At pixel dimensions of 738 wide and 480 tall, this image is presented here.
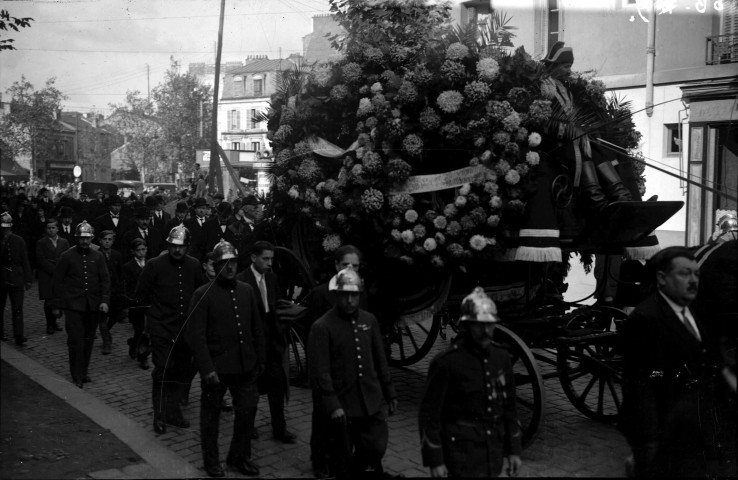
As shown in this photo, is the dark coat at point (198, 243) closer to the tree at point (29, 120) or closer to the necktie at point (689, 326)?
the tree at point (29, 120)

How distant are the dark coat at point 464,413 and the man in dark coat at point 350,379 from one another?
0.97 meters

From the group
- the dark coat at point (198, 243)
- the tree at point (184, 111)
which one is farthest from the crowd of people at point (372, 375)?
the tree at point (184, 111)

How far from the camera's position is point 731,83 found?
13.7 metres

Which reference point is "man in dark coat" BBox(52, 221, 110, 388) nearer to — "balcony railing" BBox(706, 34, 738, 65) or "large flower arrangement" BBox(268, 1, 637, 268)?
"large flower arrangement" BBox(268, 1, 637, 268)

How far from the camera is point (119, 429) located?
23.1 feet

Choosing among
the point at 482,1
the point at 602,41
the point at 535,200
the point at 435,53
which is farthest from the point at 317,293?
the point at 482,1

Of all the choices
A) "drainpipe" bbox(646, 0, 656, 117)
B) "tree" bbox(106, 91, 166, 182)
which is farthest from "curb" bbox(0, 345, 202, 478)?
"tree" bbox(106, 91, 166, 182)

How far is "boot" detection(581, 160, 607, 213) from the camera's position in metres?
6.97

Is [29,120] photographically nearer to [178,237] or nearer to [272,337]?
[178,237]

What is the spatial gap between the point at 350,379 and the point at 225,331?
4.60 feet

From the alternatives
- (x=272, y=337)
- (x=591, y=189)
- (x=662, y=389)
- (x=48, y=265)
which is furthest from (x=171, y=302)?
(x=48, y=265)

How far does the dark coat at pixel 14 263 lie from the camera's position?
1122 cm

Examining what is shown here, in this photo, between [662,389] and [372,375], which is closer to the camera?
[662,389]

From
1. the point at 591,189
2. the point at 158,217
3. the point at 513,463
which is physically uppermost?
the point at 591,189
